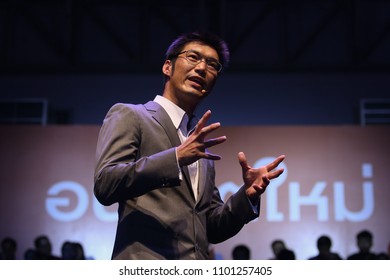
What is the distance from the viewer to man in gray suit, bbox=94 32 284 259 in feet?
4.55

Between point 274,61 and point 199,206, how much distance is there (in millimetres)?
7412

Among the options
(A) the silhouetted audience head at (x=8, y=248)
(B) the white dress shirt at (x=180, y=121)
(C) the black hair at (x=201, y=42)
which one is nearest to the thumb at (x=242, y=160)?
(B) the white dress shirt at (x=180, y=121)

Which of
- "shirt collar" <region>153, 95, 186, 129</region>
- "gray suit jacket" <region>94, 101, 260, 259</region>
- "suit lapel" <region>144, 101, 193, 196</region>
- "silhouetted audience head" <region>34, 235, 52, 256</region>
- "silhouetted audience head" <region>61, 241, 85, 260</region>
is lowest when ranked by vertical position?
"gray suit jacket" <region>94, 101, 260, 259</region>

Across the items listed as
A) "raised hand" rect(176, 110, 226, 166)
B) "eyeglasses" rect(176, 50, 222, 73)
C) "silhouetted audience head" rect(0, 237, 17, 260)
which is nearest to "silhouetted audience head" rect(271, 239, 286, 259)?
"silhouetted audience head" rect(0, 237, 17, 260)

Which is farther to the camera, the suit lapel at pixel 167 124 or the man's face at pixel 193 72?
the man's face at pixel 193 72

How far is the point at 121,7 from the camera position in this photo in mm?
9023

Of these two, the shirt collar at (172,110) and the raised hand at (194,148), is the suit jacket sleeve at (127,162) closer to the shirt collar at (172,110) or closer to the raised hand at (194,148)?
the raised hand at (194,148)

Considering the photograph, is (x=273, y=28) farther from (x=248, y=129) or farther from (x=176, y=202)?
(x=176, y=202)

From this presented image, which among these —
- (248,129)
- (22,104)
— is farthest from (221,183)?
(22,104)

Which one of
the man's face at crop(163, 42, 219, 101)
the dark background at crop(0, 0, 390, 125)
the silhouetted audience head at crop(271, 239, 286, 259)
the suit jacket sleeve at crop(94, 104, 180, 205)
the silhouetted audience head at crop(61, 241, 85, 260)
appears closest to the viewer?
the suit jacket sleeve at crop(94, 104, 180, 205)

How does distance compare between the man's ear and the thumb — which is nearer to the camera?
the thumb

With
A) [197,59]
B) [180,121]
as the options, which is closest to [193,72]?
[197,59]

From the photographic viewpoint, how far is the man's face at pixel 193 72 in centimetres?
171

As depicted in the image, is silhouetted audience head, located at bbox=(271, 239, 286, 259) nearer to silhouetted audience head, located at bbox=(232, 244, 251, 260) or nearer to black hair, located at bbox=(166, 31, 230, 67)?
silhouetted audience head, located at bbox=(232, 244, 251, 260)
